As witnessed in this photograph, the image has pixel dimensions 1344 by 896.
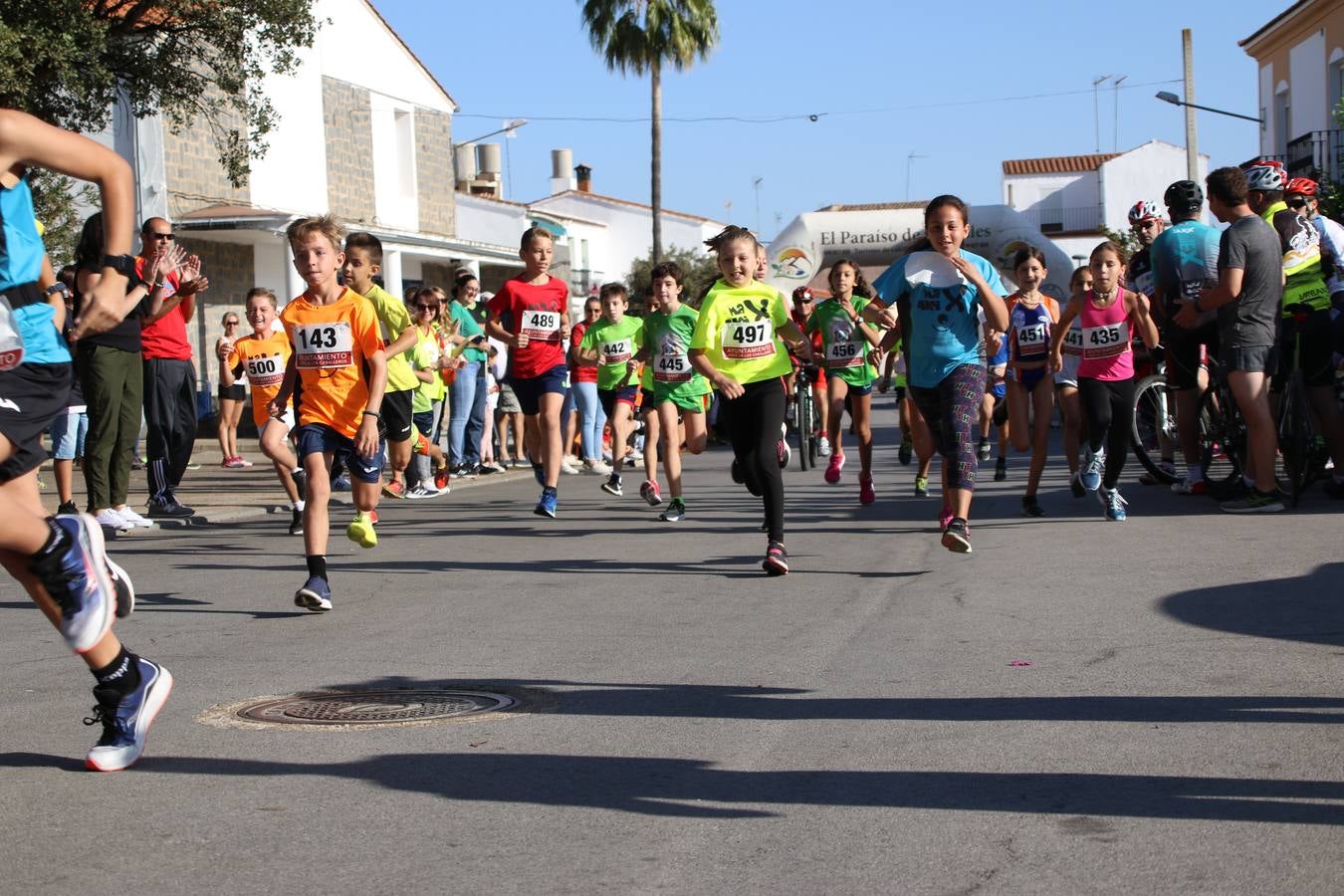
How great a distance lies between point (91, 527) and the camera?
4.68 m

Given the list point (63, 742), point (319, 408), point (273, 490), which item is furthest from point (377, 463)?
point (273, 490)

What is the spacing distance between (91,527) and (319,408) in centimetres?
362

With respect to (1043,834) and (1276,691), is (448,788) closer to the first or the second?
(1043,834)

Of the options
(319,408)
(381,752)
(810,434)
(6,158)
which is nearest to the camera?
(6,158)

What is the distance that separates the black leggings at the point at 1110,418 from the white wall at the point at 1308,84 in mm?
32929

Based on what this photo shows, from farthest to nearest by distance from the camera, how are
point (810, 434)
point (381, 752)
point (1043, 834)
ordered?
point (810, 434) → point (381, 752) → point (1043, 834)

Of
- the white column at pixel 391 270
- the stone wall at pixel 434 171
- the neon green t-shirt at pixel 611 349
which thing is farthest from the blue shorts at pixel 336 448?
the stone wall at pixel 434 171

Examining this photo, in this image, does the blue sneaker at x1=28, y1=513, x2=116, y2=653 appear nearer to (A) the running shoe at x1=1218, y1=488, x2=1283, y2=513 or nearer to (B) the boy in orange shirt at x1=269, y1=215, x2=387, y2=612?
(B) the boy in orange shirt at x1=269, y1=215, x2=387, y2=612

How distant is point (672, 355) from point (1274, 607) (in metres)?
6.32

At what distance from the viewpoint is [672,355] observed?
41.9 feet

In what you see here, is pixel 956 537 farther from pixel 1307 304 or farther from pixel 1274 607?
pixel 1307 304

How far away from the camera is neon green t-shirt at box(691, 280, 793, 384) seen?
9.63 meters

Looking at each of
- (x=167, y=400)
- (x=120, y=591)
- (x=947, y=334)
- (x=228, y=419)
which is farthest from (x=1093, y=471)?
(x=228, y=419)

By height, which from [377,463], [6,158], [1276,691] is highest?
[6,158]
